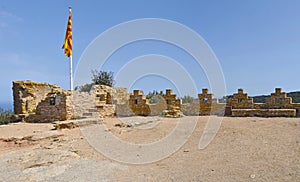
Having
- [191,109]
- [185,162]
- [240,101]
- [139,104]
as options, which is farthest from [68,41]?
[185,162]

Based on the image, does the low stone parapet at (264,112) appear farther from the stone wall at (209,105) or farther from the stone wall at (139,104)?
the stone wall at (139,104)

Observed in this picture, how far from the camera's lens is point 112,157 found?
5.51 m

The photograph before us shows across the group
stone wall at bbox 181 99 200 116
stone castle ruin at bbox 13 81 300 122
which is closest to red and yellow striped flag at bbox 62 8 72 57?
stone castle ruin at bbox 13 81 300 122

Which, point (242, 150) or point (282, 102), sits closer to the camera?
point (242, 150)

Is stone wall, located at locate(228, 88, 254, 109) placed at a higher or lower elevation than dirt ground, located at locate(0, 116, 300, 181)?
higher

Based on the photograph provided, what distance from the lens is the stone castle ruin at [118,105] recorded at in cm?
1245

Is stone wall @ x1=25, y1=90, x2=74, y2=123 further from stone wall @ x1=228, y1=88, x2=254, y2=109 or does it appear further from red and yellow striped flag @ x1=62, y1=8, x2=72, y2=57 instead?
stone wall @ x1=228, y1=88, x2=254, y2=109

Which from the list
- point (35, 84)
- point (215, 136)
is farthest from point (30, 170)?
point (35, 84)

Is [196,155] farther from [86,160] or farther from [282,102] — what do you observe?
[282,102]

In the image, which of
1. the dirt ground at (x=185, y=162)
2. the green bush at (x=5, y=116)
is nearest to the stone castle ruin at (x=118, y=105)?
the green bush at (x=5, y=116)

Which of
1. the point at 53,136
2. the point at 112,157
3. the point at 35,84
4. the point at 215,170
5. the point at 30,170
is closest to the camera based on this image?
the point at 215,170

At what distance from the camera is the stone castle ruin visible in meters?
12.4

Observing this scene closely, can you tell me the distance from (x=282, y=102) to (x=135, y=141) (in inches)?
367

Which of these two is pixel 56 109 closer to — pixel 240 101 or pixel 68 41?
pixel 68 41
